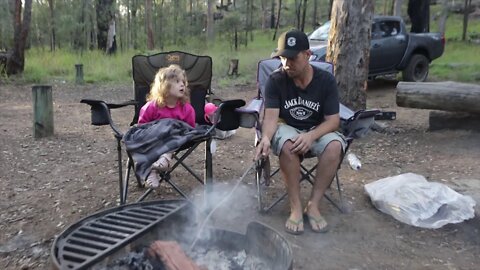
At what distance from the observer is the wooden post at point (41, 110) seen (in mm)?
4793

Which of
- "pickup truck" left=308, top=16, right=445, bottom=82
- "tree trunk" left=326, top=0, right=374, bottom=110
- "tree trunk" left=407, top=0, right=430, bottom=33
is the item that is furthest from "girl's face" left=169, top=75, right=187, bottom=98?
"tree trunk" left=407, top=0, right=430, bottom=33

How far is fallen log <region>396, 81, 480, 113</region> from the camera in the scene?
187 inches

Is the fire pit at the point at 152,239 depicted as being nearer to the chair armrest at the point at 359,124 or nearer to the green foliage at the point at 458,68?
the chair armrest at the point at 359,124

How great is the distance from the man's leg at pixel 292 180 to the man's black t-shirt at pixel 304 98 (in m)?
0.30

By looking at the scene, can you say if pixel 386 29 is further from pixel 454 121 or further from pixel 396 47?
pixel 454 121

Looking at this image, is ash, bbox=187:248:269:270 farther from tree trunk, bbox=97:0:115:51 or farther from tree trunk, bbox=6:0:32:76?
tree trunk, bbox=97:0:115:51

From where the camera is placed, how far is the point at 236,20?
801 inches

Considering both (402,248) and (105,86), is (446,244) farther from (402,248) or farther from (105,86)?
(105,86)

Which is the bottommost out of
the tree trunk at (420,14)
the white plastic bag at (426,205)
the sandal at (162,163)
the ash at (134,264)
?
the white plastic bag at (426,205)

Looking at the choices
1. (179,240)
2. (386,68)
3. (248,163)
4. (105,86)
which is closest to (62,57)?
(105,86)

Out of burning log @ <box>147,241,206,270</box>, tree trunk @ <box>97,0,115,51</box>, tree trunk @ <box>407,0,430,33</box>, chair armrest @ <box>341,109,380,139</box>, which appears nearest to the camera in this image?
burning log @ <box>147,241,206,270</box>

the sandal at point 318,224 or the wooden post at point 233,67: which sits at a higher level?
the wooden post at point 233,67

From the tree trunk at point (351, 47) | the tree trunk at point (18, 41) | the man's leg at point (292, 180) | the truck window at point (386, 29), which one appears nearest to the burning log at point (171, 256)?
the man's leg at point (292, 180)

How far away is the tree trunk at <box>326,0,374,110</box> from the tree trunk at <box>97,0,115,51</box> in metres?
11.2
